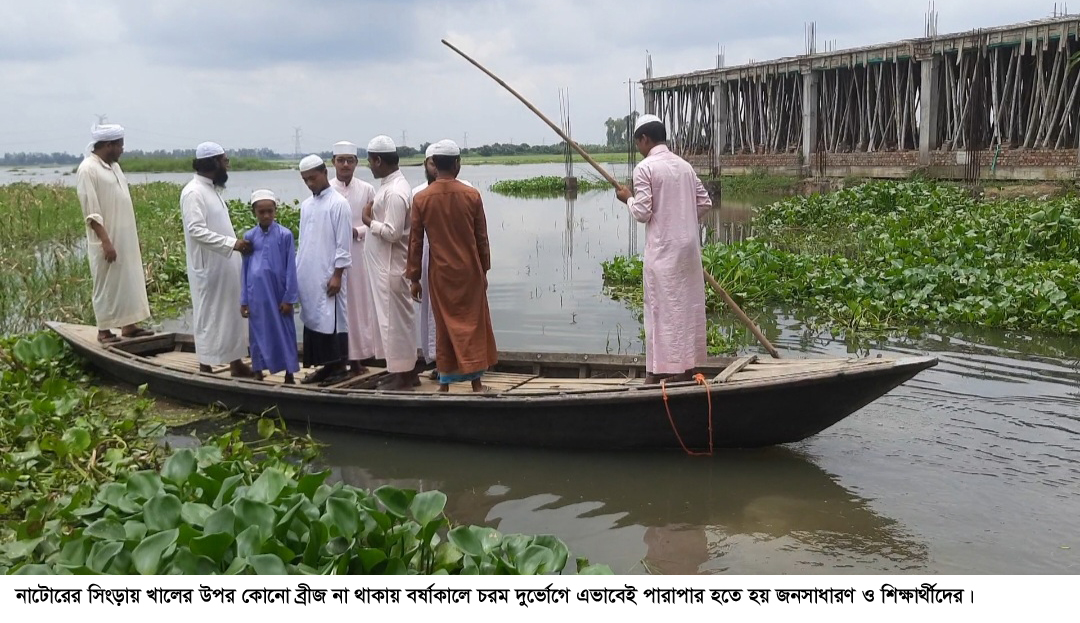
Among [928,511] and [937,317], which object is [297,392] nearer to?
[928,511]

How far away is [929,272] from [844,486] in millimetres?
4772

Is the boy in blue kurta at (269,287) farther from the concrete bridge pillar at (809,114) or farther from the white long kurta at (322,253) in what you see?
the concrete bridge pillar at (809,114)

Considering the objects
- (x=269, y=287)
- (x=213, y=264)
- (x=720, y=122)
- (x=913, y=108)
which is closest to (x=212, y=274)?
(x=213, y=264)

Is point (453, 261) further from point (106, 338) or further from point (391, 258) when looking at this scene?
point (106, 338)

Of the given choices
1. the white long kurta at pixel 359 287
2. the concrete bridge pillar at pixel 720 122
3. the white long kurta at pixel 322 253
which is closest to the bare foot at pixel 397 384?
the white long kurta at pixel 359 287

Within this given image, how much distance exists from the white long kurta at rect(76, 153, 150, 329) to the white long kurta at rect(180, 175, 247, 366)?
0.94 m

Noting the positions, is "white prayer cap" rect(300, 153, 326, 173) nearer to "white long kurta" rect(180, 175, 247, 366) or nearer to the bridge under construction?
"white long kurta" rect(180, 175, 247, 366)

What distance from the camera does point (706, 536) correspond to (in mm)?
4371

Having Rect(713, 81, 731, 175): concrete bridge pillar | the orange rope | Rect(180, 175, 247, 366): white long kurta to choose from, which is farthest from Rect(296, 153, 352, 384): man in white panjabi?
Rect(713, 81, 731, 175): concrete bridge pillar

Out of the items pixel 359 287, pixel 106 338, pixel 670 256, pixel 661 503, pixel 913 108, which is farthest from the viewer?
pixel 913 108

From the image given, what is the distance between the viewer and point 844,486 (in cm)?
486

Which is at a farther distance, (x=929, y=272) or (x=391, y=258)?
(x=929, y=272)

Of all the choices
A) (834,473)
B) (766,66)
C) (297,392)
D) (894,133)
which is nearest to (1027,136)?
(894,133)

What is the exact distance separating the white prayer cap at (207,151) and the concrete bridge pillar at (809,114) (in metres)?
17.7
